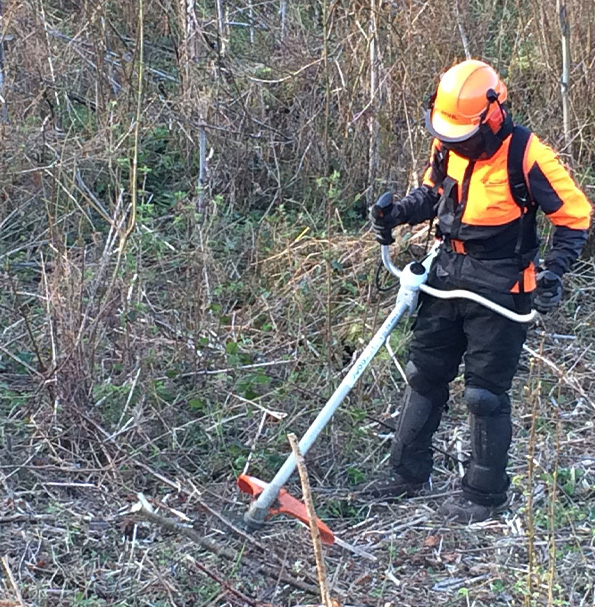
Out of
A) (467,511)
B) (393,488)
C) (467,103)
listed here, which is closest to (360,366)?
(393,488)

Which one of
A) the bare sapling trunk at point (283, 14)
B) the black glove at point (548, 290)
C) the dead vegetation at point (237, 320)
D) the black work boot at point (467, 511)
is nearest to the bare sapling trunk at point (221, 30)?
the dead vegetation at point (237, 320)

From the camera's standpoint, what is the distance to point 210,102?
5.62 m

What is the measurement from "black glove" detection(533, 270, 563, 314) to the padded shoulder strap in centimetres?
33

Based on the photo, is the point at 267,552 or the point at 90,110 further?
the point at 90,110

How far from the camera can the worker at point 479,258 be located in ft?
10.5

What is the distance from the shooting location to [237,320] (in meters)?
4.99

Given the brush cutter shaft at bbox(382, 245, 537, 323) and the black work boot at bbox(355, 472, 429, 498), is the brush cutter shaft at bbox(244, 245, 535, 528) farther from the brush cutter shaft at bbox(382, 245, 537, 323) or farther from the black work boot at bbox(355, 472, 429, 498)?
the black work boot at bbox(355, 472, 429, 498)

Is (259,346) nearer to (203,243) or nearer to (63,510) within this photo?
(203,243)

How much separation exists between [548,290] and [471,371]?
0.60 meters

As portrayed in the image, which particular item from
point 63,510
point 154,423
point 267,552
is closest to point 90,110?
point 154,423

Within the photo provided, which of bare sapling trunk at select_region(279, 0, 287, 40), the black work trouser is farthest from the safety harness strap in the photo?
bare sapling trunk at select_region(279, 0, 287, 40)

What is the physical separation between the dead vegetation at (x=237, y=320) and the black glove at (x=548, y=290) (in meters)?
0.34

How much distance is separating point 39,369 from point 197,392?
0.78m

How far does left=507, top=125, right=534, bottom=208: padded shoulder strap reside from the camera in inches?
127
